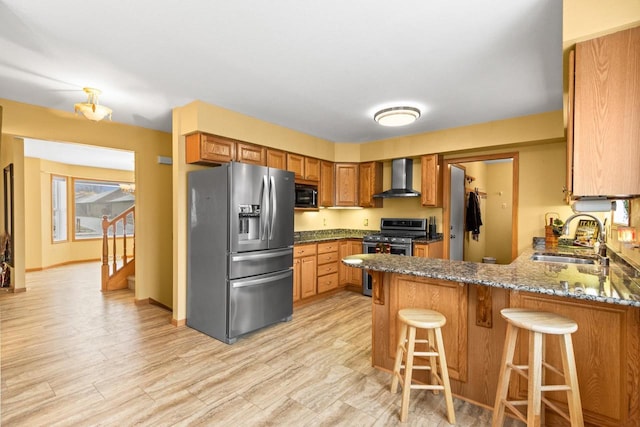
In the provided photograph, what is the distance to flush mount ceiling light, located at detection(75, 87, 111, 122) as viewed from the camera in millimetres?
2729

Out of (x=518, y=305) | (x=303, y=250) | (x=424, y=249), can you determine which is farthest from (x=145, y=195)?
(x=518, y=305)

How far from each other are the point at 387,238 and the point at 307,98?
2.35 m

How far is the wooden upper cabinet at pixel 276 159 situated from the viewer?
4.04 m

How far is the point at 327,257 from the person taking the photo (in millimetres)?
4637

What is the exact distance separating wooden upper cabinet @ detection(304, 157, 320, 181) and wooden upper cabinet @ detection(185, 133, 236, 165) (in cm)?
135

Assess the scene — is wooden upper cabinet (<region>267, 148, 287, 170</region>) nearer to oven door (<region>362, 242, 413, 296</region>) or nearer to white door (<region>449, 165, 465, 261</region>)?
oven door (<region>362, 242, 413, 296</region>)

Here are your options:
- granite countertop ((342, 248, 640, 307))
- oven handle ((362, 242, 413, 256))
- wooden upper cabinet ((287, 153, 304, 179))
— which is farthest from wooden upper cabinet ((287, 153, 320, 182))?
granite countertop ((342, 248, 640, 307))

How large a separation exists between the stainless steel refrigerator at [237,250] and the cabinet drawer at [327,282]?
95 centimetres

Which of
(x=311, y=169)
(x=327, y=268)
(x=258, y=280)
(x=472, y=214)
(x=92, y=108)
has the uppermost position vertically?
(x=92, y=108)

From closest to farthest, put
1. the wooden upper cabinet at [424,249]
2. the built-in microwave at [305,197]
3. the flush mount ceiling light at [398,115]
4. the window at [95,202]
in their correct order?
the flush mount ceiling light at [398,115] < the wooden upper cabinet at [424,249] < the built-in microwave at [305,197] < the window at [95,202]

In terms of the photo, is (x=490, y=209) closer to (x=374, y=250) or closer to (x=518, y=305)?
(x=374, y=250)

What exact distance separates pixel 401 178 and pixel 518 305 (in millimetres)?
3095

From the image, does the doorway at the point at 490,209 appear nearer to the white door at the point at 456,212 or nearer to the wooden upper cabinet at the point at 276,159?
the white door at the point at 456,212

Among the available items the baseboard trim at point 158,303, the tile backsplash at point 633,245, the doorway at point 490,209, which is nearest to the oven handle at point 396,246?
the doorway at point 490,209
